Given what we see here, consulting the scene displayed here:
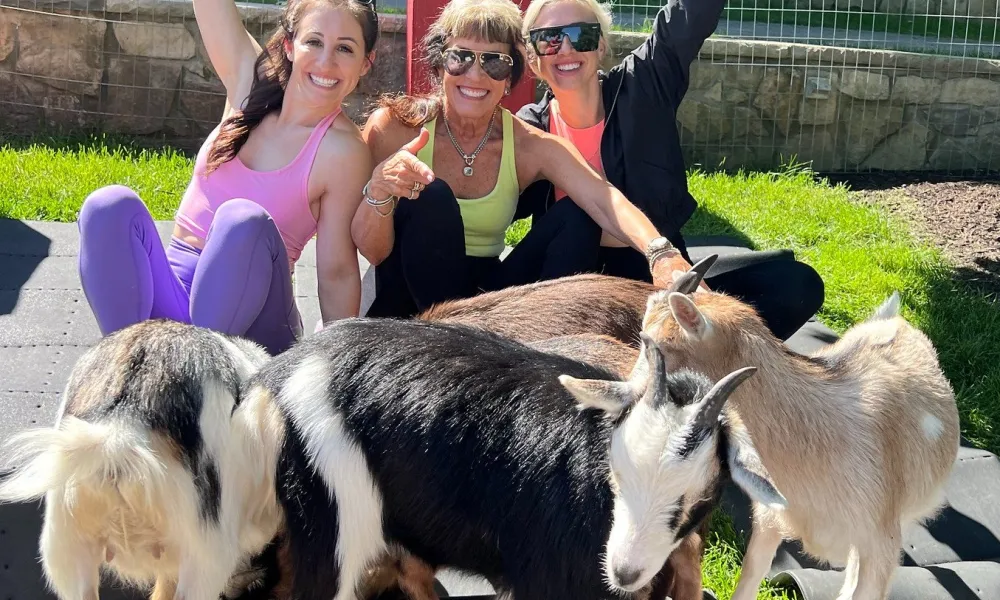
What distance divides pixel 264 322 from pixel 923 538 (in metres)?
2.16

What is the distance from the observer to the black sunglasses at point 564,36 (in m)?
3.36

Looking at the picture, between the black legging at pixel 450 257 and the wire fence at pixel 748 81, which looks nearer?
the black legging at pixel 450 257

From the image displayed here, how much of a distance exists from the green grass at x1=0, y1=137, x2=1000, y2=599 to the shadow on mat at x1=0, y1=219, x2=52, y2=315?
0.24m

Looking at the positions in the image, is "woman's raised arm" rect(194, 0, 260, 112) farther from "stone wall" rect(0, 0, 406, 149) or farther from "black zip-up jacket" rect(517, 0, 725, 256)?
"stone wall" rect(0, 0, 406, 149)

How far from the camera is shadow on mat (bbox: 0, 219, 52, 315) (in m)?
4.25

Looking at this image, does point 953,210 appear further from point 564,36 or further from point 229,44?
point 229,44

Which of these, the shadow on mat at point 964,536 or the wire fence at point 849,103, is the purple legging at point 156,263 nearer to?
the shadow on mat at point 964,536

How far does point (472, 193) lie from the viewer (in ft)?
11.5

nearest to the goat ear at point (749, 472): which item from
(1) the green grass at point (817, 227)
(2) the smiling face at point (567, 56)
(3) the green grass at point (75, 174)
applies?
Answer: (2) the smiling face at point (567, 56)

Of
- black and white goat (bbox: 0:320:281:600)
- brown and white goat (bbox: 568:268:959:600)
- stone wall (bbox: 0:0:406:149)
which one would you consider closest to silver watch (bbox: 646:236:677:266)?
brown and white goat (bbox: 568:268:959:600)

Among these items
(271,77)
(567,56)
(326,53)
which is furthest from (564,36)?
(271,77)

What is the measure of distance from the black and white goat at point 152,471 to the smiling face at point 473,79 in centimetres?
135

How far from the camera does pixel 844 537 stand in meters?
2.53

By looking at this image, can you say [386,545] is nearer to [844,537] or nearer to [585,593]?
[585,593]
